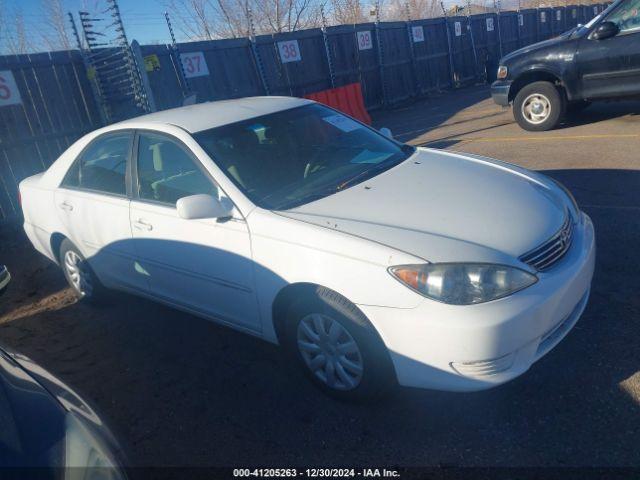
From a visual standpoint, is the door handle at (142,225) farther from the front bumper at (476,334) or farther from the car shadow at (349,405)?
the front bumper at (476,334)

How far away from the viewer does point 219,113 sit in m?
3.86

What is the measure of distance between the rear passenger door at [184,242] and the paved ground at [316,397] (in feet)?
1.43

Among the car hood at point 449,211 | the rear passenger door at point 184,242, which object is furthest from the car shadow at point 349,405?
the car hood at point 449,211

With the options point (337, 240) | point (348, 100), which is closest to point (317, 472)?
point (337, 240)

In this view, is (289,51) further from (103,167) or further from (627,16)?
(103,167)

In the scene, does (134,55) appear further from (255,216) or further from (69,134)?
(255,216)

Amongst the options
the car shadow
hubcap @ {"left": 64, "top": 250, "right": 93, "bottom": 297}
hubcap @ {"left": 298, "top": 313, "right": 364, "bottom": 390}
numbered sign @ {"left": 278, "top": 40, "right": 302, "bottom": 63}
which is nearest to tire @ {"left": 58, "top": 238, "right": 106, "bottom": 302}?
hubcap @ {"left": 64, "top": 250, "right": 93, "bottom": 297}

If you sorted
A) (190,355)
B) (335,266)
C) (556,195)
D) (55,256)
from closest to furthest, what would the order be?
(335,266), (556,195), (190,355), (55,256)

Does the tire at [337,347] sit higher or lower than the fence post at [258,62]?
lower

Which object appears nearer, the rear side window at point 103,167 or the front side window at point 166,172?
the front side window at point 166,172

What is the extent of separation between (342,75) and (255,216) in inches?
486

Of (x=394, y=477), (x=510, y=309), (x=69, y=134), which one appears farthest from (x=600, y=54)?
(x=69, y=134)

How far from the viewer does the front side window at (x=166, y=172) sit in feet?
11.2

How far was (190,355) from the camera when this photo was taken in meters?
3.72
